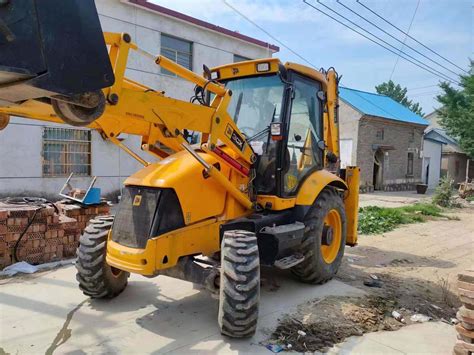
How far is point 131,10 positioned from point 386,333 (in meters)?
11.7

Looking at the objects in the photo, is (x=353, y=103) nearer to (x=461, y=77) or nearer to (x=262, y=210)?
(x=461, y=77)

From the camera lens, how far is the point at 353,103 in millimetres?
22312

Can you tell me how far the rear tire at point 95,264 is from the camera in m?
4.48

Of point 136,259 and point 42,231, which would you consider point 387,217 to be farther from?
point 136,259

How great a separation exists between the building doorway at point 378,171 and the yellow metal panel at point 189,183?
67.8 feet

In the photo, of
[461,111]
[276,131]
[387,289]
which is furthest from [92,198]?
A: [461,111]

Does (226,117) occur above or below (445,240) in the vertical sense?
above

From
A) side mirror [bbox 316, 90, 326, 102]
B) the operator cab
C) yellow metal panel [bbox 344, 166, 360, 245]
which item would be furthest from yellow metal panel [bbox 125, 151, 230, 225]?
yellow metal panel [bbox 344, 166, 360, 245]

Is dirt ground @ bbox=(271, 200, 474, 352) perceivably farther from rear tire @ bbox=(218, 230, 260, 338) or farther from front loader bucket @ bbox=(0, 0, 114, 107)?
front loader bucket @ bbox=(0, 0, 114, 107)

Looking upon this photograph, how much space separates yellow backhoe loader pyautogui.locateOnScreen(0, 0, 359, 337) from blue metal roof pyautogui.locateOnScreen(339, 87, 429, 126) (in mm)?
17407

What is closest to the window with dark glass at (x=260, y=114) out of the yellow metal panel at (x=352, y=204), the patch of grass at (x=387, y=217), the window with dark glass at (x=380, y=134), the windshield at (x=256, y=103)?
the windshield at (x=256, y=103)

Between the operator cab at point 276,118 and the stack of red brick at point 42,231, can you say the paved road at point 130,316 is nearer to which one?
the stack of red brick at point 42,231

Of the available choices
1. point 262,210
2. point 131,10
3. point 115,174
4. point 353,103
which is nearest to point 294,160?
point 262,210

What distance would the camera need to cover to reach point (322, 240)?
214 inches
